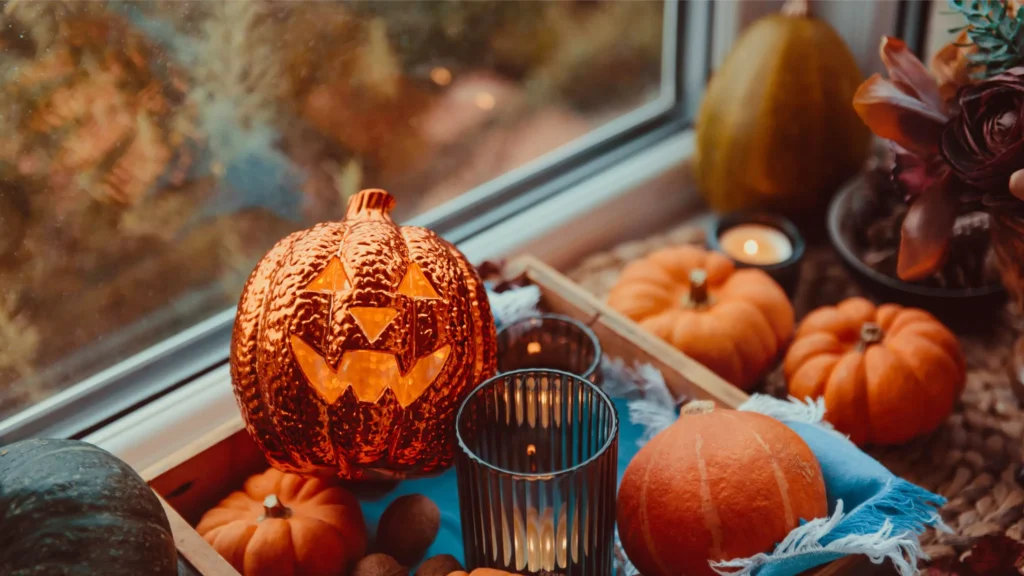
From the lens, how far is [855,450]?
742 mm

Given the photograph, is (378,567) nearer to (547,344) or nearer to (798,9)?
(547,344)

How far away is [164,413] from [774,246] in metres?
0.66

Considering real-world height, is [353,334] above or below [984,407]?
above

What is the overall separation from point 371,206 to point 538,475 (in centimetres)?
28

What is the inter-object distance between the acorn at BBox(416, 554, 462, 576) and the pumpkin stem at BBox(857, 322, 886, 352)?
0.44 meters

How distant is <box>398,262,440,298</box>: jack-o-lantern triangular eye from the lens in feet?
2.33

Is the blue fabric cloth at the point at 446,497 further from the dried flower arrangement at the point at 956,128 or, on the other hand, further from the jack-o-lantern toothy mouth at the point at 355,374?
the dried flower arrangement at the point at 956,128

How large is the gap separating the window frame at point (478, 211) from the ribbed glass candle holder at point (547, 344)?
0.31 m

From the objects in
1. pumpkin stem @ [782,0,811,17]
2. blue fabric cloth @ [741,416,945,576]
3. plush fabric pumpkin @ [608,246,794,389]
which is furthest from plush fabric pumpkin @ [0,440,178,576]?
pumpkin stem @ [782,0,811,17]

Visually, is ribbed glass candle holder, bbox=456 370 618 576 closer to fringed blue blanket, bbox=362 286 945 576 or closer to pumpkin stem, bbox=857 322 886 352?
fringed blue blanket, bbox=362 286 945 576

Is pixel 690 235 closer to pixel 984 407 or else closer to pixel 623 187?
pixel 623 187

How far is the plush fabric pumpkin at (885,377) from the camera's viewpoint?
87cm

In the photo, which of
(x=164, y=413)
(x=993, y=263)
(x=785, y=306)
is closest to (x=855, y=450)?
(x=785, y=306)

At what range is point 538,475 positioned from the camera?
63 cm
